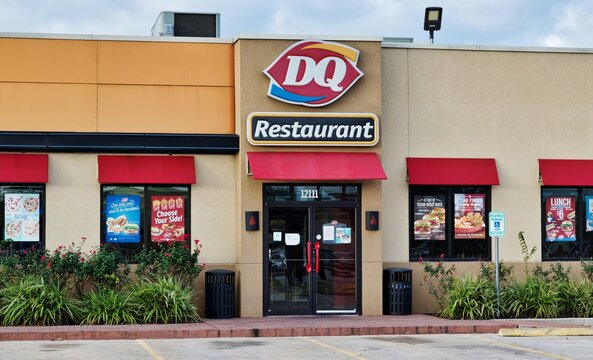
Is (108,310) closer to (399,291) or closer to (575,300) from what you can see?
(399,291)

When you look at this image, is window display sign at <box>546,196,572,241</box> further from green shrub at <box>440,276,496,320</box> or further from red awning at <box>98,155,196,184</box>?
red awning at <box>98,155,196,184</box>

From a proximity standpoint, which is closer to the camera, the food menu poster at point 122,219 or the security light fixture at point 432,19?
the food menu poster at point 122,219

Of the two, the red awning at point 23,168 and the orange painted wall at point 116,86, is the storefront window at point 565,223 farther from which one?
the red awning at point 23,168

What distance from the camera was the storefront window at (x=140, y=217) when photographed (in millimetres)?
22062

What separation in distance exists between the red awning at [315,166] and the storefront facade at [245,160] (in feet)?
0.12

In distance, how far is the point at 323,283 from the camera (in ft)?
73.1

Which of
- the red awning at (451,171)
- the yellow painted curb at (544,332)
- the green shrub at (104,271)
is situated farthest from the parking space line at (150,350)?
the red awning at (451,171)

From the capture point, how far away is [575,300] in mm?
22031

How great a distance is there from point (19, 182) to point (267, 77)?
572 cm


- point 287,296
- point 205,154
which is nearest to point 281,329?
point 287,296

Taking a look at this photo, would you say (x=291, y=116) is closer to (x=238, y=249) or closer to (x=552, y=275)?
(x=238, y=249)

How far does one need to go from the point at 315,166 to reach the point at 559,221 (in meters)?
6.26

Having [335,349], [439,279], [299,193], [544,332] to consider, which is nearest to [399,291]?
[439,279]

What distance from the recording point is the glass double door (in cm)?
2211
